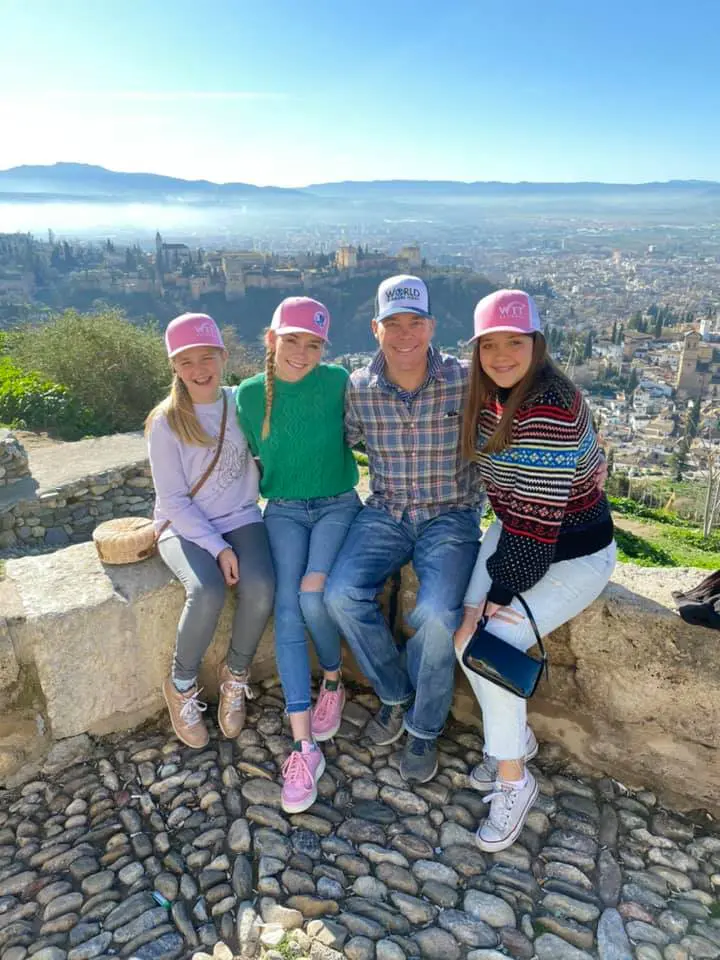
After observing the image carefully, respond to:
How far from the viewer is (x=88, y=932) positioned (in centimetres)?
205

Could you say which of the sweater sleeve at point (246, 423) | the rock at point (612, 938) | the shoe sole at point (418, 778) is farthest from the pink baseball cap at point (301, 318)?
the rock at point (612, 938)

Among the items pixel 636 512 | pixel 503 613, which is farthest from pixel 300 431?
pixel 636 512

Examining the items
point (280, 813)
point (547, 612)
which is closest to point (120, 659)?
point (280, 813)

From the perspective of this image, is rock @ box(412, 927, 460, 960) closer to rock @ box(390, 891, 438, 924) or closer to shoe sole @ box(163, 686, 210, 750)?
rock @ box(390, 891, 438, 924)

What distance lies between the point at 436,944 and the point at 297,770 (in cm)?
75

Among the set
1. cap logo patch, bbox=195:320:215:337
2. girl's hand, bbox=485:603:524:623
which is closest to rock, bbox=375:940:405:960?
girl's hand, bbox=485:603:524:623

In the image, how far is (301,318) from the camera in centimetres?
277

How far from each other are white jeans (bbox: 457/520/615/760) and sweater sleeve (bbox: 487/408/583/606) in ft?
0.31

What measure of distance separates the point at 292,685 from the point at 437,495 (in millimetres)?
944

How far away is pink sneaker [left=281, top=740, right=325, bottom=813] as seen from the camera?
2.41m

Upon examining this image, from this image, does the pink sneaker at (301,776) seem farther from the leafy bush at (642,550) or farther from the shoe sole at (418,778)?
the leafy bush at (642,550)

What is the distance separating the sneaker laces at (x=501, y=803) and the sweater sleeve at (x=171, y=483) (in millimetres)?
1378

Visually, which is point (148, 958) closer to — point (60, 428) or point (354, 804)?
point (354, 804)

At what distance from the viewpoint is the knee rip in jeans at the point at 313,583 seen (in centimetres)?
263
